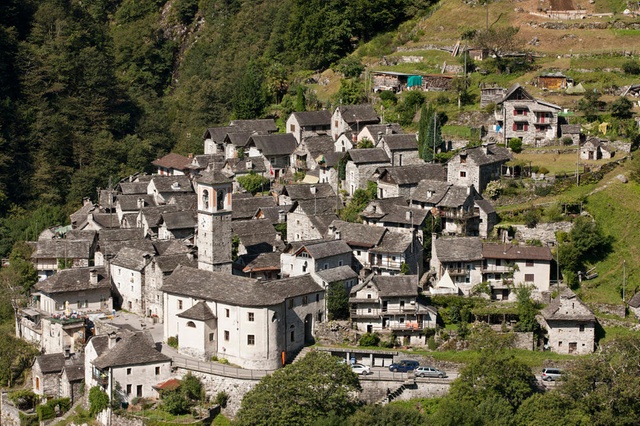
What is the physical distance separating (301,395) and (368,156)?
2791 cm

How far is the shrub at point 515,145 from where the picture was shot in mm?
84062

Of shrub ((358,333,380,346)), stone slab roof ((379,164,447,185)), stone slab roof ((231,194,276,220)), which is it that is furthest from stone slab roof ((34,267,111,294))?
stone slab roof ((379,164,447,185))

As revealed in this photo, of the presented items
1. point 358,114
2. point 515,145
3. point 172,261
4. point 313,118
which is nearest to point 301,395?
point 172,261

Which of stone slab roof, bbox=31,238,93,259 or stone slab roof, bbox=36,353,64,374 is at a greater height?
stone slab roof, bbox=31,238,93,259

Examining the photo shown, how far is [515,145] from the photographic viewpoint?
276 feet

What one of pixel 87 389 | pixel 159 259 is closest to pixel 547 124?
pixel 159 259

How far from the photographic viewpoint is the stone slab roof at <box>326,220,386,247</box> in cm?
7369

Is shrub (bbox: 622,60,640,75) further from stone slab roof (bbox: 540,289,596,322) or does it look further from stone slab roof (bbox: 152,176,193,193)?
stone slab roof (bbox: 152,176,193,193)

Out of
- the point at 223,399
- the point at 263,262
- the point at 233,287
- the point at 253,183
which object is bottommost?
the point at 223,399

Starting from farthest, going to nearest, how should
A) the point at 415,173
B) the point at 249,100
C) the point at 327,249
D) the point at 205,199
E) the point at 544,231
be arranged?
the point at 249,100 < the point at 415,173 < the point at 544,231 < the point at 205,199 < the point at 327,249

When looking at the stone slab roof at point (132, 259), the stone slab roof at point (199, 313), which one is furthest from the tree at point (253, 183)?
the stone slab roof at point (199, 313)

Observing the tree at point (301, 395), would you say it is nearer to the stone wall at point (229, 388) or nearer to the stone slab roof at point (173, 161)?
the stone wall at point (229, 388)

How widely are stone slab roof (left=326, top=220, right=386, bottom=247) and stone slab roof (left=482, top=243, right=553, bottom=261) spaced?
23.5 ft

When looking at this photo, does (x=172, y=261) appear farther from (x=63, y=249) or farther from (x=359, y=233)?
(x=359, y=233)
